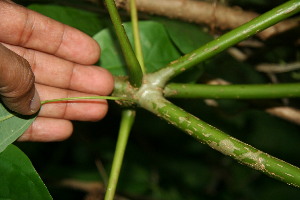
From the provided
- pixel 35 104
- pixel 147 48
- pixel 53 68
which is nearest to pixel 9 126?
pixel 35 104

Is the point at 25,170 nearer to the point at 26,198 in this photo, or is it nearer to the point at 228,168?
the point at 26,198

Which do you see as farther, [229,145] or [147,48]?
[147,48]

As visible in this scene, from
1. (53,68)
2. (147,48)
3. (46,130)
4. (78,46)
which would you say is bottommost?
(46,130)

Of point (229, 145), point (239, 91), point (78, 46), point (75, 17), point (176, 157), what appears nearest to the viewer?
point (229, 145)

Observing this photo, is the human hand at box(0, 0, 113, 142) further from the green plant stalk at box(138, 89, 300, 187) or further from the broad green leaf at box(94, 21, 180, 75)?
the green plant stalk at box(138, 89, 300, 187)

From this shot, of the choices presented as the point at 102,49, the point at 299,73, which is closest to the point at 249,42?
the point at 299,73

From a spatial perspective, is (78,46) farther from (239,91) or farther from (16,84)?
(239,91)

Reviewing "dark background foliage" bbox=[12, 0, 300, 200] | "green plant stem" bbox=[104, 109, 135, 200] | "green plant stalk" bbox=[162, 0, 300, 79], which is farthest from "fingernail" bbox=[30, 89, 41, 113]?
"dark background foliage" bbox=[12, 0, 300, 200]

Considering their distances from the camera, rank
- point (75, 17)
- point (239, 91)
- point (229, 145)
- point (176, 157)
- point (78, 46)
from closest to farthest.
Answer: point (229, 145), point (239, 91), point (78, 46), point (75, 17), point (176, 157)
